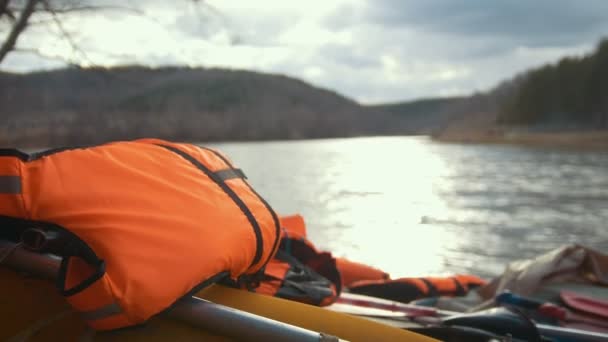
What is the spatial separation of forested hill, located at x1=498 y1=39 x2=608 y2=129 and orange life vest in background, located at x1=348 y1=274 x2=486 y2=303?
46.3m

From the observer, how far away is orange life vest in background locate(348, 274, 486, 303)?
303 cm

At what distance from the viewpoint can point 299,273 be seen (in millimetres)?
2273

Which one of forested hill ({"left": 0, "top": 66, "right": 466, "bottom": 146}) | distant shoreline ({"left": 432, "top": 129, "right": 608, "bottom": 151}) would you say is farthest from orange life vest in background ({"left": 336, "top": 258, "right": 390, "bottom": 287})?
distant shoreline ({"left": 432, "top": 129, "right": 608, "bottom": 151})

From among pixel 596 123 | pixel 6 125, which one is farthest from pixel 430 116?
pixel 6 125

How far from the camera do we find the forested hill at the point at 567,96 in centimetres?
4756

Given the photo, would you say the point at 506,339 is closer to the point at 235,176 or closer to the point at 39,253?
the point at 235,176

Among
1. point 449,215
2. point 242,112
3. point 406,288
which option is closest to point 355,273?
point 406,288

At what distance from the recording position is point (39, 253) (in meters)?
1.45

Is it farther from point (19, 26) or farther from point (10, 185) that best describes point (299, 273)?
point (19, 26)

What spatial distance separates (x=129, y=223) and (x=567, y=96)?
2191 inches

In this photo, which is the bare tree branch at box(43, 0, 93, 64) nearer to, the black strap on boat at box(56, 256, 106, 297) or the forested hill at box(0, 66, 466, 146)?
the black strap on boat at box(56, 256, 106, 297)

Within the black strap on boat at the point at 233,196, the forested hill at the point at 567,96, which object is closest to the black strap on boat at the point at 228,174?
the black strap on boat at the point at 233,196

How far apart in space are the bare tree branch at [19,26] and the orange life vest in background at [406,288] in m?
2.30

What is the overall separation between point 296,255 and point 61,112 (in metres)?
14.6
